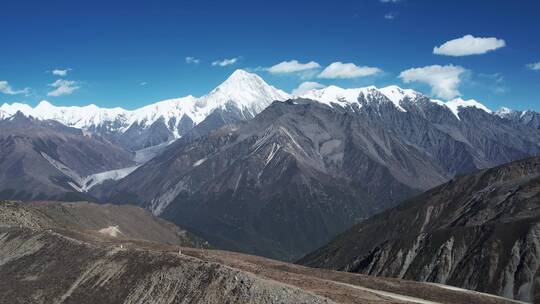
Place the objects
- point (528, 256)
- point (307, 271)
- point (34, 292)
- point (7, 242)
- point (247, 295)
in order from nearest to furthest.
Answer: point (247, 295) < point (34, 292) < point (307, 271) < point (7, 242) < point (528, 256)

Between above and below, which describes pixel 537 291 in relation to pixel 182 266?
below

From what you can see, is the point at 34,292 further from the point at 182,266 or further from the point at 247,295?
the point at 247,295

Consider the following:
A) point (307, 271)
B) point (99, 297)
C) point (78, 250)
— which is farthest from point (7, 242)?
point (307, 271)

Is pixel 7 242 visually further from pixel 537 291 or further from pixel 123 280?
pixel 537 291

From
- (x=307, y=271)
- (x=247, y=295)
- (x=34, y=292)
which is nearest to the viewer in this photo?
(x=247, y=295)

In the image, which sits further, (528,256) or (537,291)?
(528,256)

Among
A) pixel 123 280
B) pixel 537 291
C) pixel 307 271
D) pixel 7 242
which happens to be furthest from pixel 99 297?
pixel 537 291
